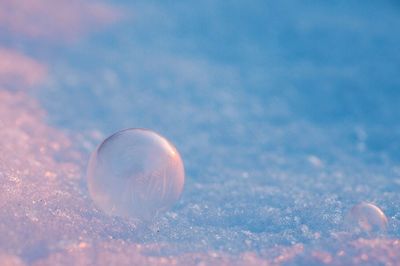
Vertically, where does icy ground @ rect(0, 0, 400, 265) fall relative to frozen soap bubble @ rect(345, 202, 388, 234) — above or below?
below

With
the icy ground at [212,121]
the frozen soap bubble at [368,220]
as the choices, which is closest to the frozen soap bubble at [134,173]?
the icy ground at [212,121]

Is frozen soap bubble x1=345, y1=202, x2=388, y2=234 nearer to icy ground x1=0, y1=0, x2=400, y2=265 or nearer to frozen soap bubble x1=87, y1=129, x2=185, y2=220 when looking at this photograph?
icy ground x1=0, y1=0, x2=400, y2=265

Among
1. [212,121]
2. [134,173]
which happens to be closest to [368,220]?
[134,173]

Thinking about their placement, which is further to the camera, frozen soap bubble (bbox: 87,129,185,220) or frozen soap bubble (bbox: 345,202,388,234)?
frozen soap bubble (bbox: 345,202,388,234)

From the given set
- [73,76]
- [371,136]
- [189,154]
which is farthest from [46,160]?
[371,136]

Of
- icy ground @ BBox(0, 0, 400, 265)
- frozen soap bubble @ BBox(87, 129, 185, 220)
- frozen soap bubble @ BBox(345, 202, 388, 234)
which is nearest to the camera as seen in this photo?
frozen soap bubble @ BBox(87, 129, 185, 220)

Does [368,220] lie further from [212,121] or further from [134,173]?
[212,121]

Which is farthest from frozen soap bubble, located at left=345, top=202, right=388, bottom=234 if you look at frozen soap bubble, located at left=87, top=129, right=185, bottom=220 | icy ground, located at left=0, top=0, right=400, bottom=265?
frozen soap bubble, located at left=87, top=129, right=185, bottom=220

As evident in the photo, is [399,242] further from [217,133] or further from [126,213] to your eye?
[217,133]
